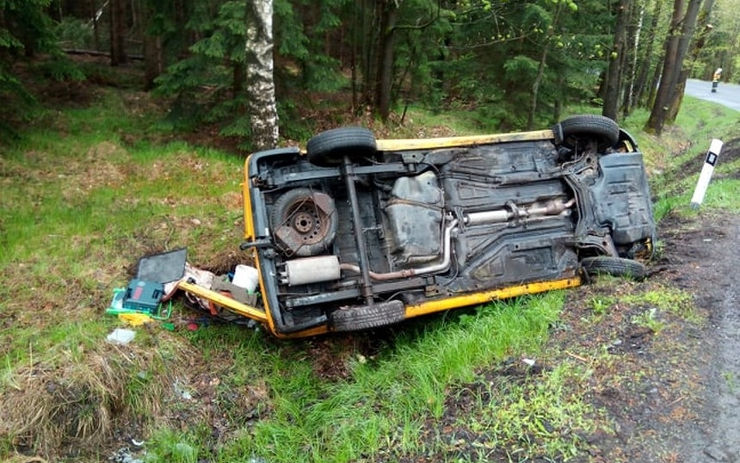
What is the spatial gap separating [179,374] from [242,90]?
5415mm

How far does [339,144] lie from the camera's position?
4316 millimetres

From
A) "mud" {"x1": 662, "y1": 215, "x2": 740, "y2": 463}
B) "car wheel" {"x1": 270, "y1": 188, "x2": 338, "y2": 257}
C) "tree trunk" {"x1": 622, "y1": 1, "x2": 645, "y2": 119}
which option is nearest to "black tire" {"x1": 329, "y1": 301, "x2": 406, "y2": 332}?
"car wheel" {"x1": 270, "y1": 188, "x2": 338, "y2": 257}

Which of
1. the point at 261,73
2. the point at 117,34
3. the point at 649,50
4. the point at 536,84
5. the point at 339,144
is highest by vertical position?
the point at 649,50

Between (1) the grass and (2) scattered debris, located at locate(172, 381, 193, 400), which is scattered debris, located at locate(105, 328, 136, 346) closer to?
(1) the grass

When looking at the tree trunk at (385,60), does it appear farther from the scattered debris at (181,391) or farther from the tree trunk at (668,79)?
the tree trunk at (668,79)

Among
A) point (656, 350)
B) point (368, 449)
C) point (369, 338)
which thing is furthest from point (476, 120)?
point (368, 449)

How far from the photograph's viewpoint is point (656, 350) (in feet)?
11.4

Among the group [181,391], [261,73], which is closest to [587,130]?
[261,73]

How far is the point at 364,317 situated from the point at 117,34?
11730mm

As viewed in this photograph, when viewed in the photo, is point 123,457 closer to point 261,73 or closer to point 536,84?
point 261,73

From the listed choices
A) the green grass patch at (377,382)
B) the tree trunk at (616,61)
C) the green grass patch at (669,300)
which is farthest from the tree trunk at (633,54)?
the green grass patch at (377,382)

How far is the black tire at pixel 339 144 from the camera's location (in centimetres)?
433

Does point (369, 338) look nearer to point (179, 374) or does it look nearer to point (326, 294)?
point (326, 294)

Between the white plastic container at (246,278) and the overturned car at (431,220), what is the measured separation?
0.51 m
